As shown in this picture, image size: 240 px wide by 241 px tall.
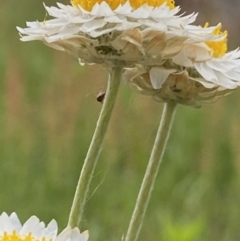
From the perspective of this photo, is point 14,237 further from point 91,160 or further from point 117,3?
point 117,3

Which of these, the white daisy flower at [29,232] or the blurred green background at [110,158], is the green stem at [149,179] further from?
the blurred green background at [110,158]

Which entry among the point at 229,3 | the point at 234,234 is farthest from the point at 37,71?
the point at 229,3

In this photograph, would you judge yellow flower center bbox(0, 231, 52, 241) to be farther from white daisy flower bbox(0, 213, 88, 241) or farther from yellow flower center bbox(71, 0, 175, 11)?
yellow flower center bbox(71, 0, 175, 11)

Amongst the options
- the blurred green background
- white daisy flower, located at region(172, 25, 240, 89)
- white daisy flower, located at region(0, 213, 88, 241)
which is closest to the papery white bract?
white daisy flower, located at region(172, 25, 240, 89)

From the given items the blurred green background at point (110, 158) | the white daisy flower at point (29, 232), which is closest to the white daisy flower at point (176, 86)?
the white daisy flower at point (29, 232)

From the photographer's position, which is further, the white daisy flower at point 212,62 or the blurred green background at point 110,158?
the blurred green background at point 110,158

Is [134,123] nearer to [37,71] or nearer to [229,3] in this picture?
[37,71]

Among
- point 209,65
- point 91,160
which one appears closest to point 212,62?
point 209,65
